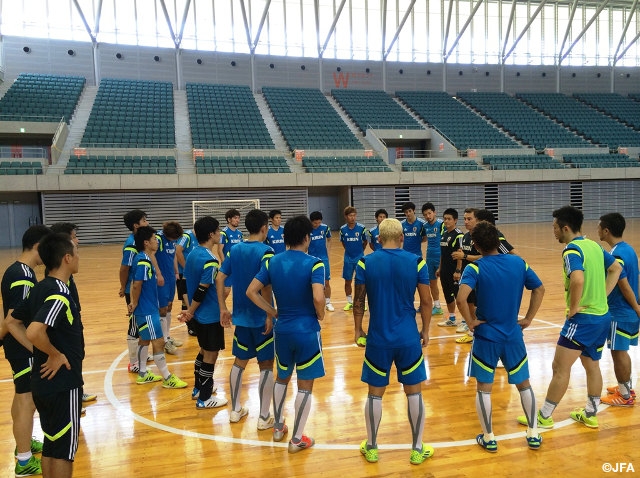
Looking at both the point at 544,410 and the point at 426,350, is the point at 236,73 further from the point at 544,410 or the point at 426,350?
the point at 544,410

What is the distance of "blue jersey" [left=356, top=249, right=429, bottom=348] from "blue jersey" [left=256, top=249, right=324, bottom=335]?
1.47 feet

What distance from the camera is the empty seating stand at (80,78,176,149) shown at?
23.5 meters

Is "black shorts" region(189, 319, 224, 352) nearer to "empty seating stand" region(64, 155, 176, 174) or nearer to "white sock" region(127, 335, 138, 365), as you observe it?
"white sock" region(127, 335, 138, 365)

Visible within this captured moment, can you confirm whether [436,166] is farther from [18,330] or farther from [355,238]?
[18,330]

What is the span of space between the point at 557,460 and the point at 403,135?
26900 millimetres

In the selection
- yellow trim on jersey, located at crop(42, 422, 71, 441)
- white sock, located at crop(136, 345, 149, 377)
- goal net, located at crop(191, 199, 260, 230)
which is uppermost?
goal net, located at crop(191, 199, 260, 230)

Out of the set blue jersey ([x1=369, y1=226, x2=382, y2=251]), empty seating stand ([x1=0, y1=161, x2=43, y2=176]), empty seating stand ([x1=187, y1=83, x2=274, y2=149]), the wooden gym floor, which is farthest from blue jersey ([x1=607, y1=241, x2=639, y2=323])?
empty seating stand ([x1=187, y1=83, x2=274, y2=149])

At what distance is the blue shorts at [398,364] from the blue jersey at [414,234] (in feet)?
15.6

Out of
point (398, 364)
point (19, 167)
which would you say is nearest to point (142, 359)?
Result: point (398, 364)

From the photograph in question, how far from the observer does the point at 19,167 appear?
20.2 m

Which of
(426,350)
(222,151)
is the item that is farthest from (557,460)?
(222,151)

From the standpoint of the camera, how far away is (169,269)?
263 inches

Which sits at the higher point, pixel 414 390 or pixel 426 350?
pixel 414 390

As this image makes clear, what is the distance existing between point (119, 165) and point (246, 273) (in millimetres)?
19844
